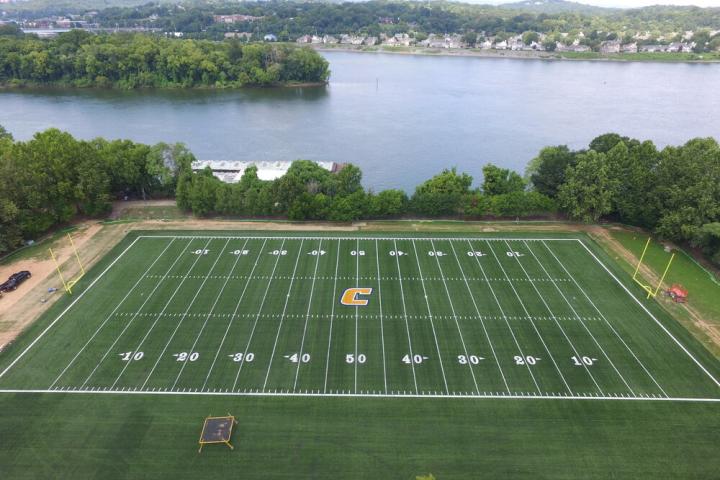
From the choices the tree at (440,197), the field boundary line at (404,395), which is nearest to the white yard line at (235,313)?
the field boundary line at (404,395)

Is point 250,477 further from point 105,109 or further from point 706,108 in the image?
point 706,108

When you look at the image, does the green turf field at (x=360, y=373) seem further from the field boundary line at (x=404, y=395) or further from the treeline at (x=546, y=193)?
the treeline at (x=546, y=193)

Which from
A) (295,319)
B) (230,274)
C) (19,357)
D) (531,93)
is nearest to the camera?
(19,357)

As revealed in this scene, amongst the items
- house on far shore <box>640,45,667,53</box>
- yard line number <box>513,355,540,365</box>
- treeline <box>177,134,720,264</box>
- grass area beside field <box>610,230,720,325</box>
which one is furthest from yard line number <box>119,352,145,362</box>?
house on far shore <box>640,45,667,53</box>

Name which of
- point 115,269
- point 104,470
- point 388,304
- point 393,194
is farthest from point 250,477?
point 393,194

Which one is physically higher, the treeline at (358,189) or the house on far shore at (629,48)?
the house on far shore at (629,48)

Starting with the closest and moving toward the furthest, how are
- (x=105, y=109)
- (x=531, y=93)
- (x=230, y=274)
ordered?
1. (x=230, y=274)
2. (x=105, y=109)
3. (x=531, y=93)
